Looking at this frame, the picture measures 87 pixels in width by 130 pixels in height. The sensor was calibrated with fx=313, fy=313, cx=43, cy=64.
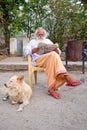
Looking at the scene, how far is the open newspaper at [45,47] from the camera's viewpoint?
4656 mm

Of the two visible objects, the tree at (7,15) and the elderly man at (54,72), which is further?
the tree at (7,15)

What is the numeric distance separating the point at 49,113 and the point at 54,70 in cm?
91

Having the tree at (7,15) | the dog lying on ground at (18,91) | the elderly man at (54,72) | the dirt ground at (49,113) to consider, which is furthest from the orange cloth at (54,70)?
the tree at (7,15)

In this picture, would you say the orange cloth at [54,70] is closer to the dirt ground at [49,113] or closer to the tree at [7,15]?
the dirt ground at [49,113]

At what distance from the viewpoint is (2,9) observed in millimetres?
9062

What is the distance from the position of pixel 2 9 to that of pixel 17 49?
126cm

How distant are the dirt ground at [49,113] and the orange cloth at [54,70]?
0.62 feet

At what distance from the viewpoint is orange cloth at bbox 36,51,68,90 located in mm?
4258

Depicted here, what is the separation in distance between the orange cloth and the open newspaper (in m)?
0.20

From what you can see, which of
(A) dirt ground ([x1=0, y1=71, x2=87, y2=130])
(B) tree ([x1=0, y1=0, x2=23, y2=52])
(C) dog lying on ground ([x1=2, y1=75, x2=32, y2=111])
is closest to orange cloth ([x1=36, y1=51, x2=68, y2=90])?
(A) dirt ground ([x1=0, y1=71, x2=87, y2=130])

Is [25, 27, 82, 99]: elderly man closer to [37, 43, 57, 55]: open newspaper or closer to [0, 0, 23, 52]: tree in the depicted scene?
[37, 43, 57, 55]: open newspaper

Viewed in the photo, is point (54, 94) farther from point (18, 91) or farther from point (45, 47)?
point (45, 47)

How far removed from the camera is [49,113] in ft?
11.7

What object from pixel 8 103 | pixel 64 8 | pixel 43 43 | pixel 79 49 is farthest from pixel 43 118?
pixel 64 8
